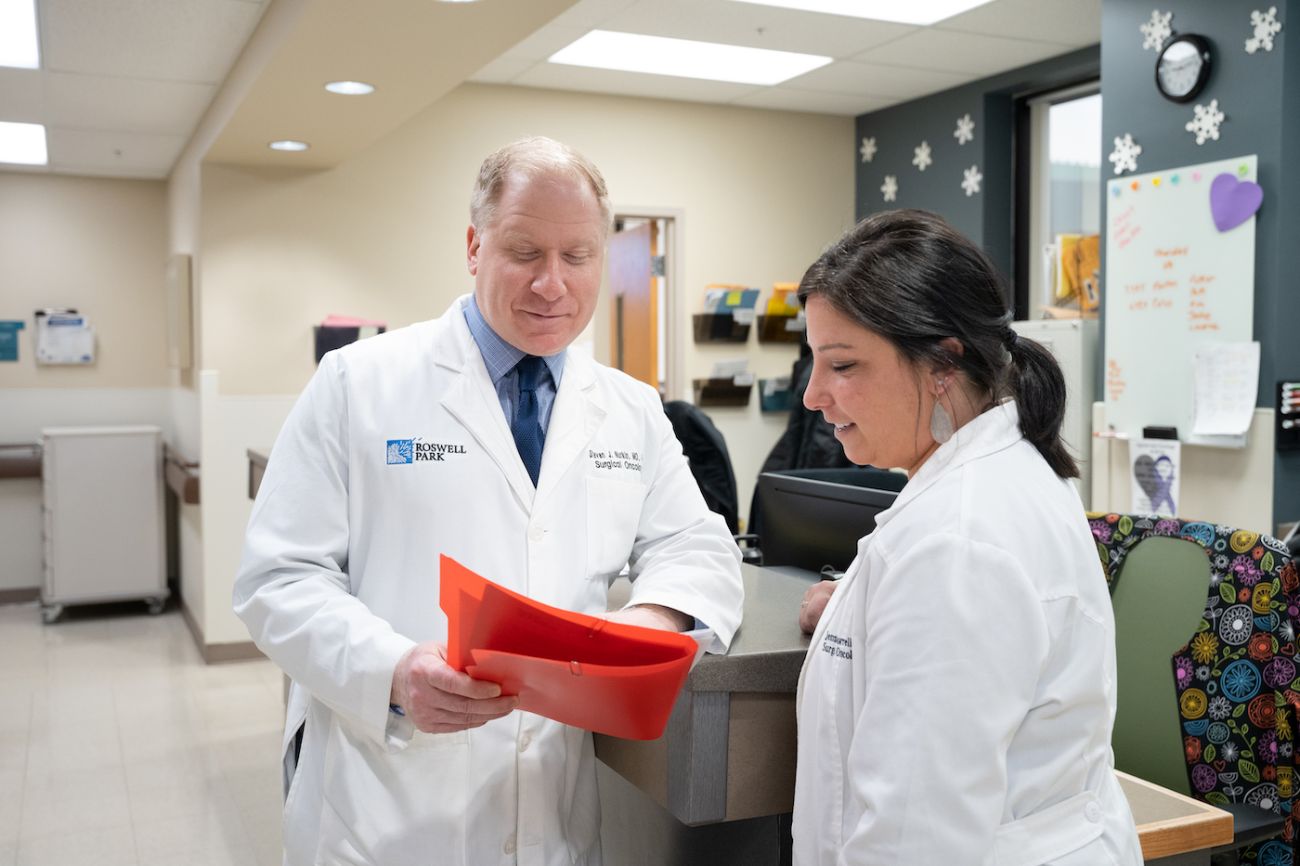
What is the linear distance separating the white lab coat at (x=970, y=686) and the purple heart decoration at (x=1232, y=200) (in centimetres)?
328

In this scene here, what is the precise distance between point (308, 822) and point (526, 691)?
47 cm

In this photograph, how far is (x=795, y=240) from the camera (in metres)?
6.66

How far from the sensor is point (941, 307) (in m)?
1.23

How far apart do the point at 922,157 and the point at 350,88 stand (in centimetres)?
330

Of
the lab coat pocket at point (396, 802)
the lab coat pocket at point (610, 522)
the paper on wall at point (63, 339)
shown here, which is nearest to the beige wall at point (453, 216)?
the paper on wall at point (63, 339)

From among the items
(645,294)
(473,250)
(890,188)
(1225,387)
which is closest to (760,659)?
(473,250)

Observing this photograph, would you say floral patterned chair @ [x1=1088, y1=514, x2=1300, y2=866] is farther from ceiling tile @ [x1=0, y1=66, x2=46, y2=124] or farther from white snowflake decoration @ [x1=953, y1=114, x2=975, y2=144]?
ceiling tile @ [x1=0, y1=66, x2=46, y2=124]

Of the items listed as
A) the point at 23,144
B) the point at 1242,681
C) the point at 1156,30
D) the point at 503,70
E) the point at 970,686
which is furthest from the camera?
the point at 23,144

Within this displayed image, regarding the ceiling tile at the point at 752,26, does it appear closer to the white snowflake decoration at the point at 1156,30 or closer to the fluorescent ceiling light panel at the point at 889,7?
the fluorescent ceiling light panel at the point at 889,7

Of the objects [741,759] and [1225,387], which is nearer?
[741,759]

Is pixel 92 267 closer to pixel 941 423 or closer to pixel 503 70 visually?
pixel 503 70

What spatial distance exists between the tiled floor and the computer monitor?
211 cm

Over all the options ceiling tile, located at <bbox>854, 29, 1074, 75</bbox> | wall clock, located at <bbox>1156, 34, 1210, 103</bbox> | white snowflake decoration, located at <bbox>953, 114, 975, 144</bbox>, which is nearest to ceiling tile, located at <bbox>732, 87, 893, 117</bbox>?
white snowflake decoration, located at <bbox>953, 114, 975, 144</bbox>

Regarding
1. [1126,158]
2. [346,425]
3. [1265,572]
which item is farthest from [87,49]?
[1265,572]
